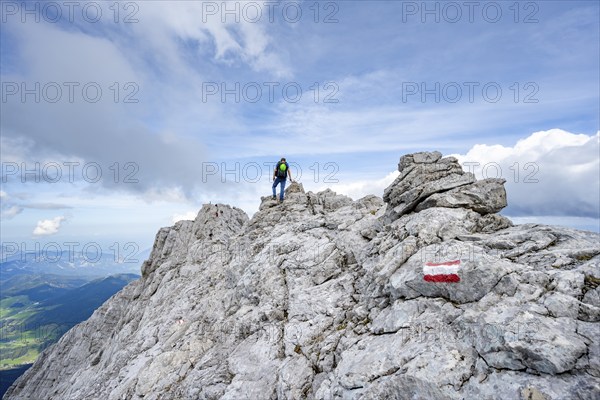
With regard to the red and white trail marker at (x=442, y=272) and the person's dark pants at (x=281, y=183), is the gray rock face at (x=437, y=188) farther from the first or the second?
the person's dark pants at (x=281, y=183)

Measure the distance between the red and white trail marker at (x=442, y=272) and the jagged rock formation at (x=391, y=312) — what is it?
157 millimetres

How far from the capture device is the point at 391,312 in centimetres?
1513

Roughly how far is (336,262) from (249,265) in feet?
30.6

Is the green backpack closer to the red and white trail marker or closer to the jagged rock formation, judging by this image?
the jagged rock formation

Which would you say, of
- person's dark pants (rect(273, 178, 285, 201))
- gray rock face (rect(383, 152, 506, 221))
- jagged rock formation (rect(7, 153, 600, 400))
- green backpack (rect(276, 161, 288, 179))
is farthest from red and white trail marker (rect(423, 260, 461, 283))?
person's dark pants (rect(273, 178, 285, 201))

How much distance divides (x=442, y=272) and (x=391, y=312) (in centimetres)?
314

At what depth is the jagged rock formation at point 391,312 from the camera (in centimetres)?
1098

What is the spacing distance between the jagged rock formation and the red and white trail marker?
157mm

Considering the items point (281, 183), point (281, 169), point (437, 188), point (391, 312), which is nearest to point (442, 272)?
point (391, 312)

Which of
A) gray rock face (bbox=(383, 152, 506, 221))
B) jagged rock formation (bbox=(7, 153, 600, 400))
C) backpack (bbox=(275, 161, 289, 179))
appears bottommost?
jagged rock formation (bbox=(7, 153, 600, 400))

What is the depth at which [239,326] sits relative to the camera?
22.6 metres

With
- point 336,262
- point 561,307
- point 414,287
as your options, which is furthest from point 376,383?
point 336,262

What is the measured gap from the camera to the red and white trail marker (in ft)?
45.9

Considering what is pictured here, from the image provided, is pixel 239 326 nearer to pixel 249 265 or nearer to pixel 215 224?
pixel 249 265
